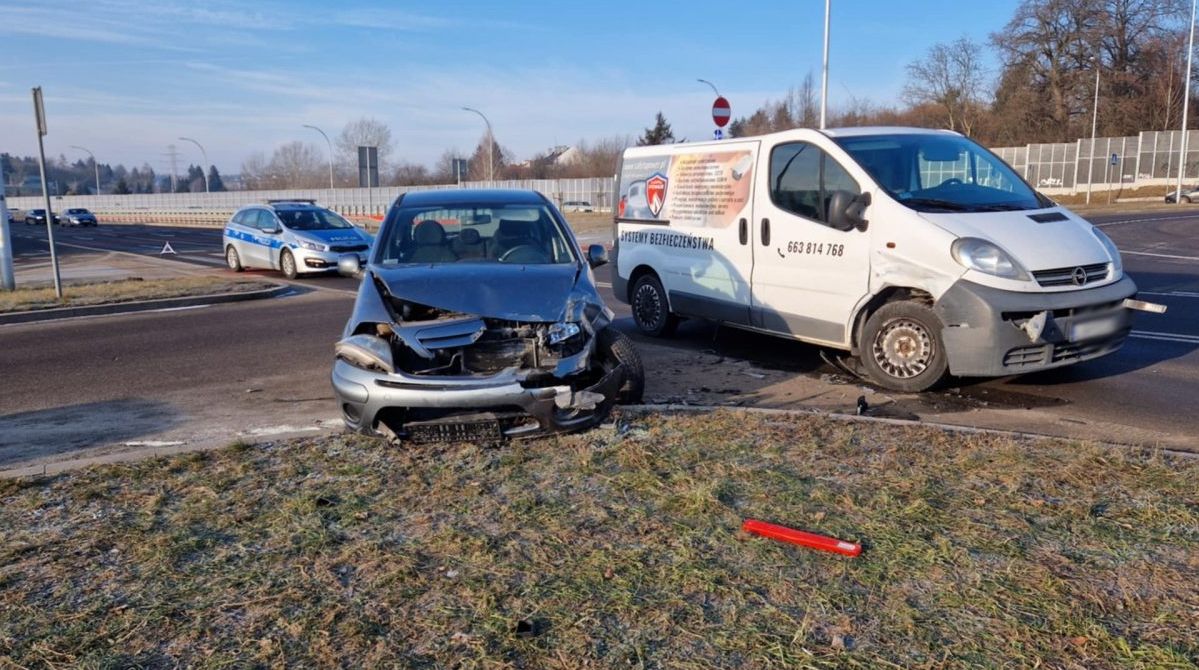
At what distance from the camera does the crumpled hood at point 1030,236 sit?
247 inches

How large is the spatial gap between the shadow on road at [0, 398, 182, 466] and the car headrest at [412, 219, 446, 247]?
7.47ft

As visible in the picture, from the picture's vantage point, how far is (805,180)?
7492 millimetres

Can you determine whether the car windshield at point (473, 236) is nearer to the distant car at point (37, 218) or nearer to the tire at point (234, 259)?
the tire at point (234, 259)

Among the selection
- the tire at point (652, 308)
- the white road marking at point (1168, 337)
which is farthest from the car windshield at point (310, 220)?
the white road marking at point (1168, 337)

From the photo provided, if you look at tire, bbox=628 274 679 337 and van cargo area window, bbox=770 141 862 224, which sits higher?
van cargo area window, bbox=770 141 862 224

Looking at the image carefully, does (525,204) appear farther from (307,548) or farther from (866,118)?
(866,118)

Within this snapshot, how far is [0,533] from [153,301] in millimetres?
10176

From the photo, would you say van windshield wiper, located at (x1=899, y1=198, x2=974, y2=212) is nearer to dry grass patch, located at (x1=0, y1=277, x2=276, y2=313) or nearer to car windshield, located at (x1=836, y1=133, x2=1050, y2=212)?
car windshield, located at (x1=836, y1=133, x2=1050, y2=212)

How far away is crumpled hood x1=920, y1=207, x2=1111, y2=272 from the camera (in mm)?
6270

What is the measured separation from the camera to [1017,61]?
67812 millimetres

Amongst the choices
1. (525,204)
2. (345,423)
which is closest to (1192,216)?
(525,204)

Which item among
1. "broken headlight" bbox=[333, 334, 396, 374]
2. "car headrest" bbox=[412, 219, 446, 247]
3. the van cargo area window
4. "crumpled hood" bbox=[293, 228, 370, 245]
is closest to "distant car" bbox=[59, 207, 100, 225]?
"crumpled hood" bbox=[293, 228, 370, 245]

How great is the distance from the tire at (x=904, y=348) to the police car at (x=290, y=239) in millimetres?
12423

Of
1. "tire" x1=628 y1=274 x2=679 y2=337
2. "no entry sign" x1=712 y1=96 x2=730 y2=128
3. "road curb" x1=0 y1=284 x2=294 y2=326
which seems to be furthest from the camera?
"no entry sign" x1=712 y1=96 x2=730 y2=128
